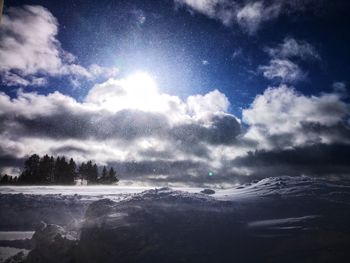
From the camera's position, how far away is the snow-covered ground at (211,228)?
728 inches

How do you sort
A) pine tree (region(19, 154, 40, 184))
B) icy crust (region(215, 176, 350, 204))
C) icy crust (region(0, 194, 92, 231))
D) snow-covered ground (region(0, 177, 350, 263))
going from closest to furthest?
snow-covered ground (region(0, 177, 350, 263))
icy crust (region(215, 176, 350, 204))
icy crust (region(0, 194, 92, 231))
pine tree (region(19, 154, 40, 184))

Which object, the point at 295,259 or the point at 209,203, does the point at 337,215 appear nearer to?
the point at 295,259

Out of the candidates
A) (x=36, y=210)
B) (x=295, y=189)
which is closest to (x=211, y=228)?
(x=295, y=189)

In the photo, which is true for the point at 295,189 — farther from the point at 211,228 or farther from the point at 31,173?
the point at 31,173

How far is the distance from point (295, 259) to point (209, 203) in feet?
23.1

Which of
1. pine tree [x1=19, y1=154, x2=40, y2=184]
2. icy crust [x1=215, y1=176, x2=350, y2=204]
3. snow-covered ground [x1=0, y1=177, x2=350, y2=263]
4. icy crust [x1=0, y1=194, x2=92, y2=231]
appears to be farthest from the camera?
pine tree [x1=19, y1=154, x2=40, y2=184]

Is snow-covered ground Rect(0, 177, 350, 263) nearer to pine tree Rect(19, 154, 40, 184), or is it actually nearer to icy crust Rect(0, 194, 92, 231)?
icy crust Rect(0, 194, 92, 231)

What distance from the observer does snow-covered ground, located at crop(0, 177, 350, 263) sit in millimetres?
18500

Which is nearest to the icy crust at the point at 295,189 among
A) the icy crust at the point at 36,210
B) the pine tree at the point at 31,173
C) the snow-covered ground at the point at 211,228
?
the snow-covered ground at the point at 211,228

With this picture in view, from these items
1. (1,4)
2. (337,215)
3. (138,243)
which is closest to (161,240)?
(138,243)

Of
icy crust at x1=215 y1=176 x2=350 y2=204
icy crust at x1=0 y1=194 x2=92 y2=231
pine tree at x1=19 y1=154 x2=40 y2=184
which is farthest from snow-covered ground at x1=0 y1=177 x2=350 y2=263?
pine tree at x1=19 y1=154 x2=40 y2=184

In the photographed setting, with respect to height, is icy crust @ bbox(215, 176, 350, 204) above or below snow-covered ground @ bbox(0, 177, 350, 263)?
above

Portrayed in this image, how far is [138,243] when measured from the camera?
18.7 metres

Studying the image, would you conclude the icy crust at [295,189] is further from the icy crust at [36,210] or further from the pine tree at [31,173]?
the pine tree at [31,173]
